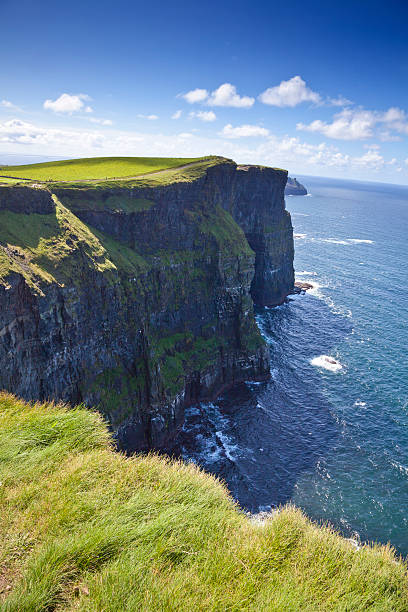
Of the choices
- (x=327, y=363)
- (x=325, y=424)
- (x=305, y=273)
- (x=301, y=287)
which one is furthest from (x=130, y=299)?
(x=305, y=273)

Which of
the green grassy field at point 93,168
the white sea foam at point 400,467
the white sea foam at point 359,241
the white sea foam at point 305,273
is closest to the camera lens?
the white sea foam at point 400,467

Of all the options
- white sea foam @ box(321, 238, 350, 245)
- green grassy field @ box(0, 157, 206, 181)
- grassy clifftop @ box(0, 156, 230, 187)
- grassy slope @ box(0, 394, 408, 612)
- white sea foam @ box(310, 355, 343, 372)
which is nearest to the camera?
grassy slope @ box(0, 394, 408, 612)

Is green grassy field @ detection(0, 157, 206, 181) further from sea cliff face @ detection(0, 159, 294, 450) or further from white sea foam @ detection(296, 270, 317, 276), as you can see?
white sea foam @ detection(296, 270, 317, 276)

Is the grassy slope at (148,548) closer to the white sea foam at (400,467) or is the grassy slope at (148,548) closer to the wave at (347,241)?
the white sea foam at (400,467)

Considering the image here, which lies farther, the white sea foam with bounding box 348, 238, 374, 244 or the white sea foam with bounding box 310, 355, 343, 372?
the white sea foam with bounding box 348, 238, 374, 244

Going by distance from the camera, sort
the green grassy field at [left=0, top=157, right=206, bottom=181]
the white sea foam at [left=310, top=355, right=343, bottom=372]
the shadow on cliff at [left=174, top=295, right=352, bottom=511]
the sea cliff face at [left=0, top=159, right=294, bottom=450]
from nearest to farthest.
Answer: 1. the sea cliff face at [left=0, top=159, right=294, bottom=450]
2. the shadow on cliff at [left=174, top=295, right=352, bottom=511]
3. the green grassy field at [left=0, top=157, right=206, bottom=181]
4. the white sea foam at [left=310, top=355, right=343, bottom=372]

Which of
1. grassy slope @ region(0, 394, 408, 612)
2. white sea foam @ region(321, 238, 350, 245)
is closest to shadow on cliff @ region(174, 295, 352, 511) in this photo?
grassy slope @ region(0, 394, 408, 612)

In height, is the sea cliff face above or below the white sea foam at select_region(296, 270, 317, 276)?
above

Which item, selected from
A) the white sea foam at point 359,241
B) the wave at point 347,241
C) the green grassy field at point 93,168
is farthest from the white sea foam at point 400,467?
the white sea foam at point 359,241
